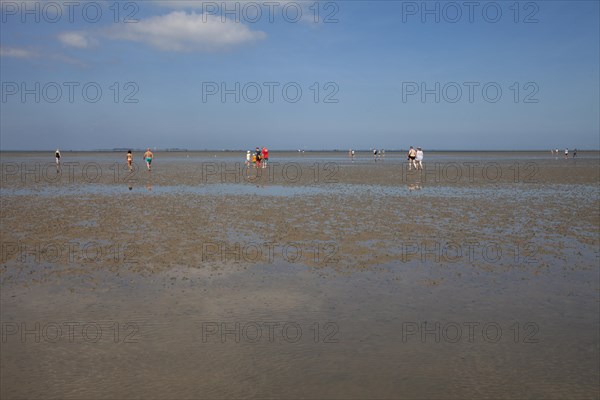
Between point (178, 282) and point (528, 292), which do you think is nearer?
point (528, 292)

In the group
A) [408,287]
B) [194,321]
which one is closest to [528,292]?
[408,287]

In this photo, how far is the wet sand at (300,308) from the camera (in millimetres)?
4852

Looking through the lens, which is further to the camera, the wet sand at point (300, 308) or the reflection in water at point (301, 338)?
the wet sand at point (300, 308)

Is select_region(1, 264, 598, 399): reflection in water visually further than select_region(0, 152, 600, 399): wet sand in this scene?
No

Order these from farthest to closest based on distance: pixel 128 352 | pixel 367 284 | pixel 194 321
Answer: pixel 367 284, pixel 194 321, pixel 128 352

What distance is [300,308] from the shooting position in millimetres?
7031

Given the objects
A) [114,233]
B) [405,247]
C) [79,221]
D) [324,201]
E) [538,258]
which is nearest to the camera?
[538,258]

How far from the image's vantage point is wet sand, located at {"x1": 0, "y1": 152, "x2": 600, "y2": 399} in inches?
191

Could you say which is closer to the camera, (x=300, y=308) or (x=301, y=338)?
(x=301, y=338)

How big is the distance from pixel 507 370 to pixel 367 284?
3.37 meters

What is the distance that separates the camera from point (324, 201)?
67.9ft

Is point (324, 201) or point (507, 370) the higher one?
point (324, 201)

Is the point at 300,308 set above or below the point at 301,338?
above

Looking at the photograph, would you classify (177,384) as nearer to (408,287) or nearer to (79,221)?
(408,287)
